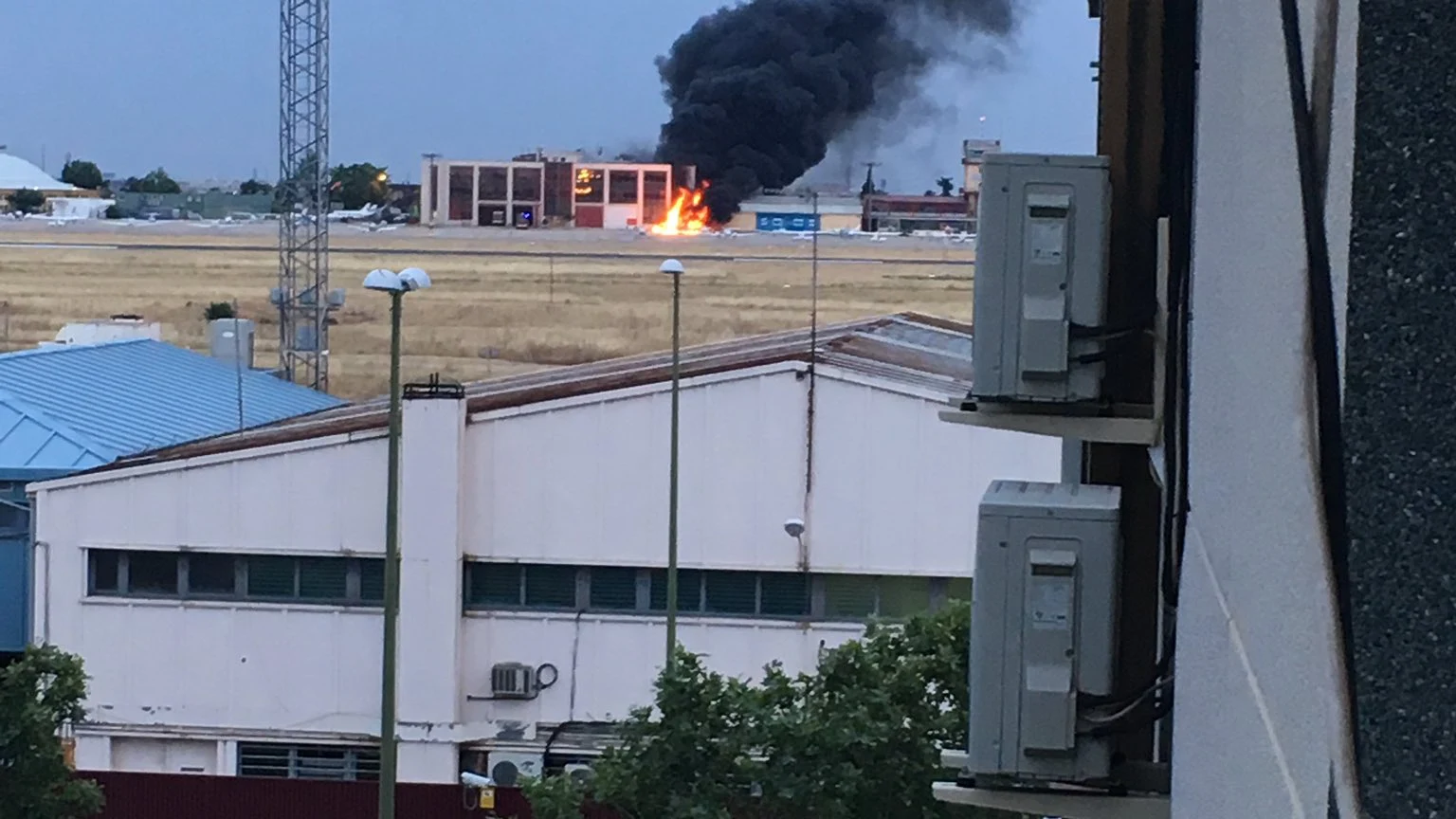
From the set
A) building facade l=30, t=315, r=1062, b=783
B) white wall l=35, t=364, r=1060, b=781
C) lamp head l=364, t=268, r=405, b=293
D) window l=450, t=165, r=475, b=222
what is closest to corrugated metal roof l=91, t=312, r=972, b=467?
building facade l=30, t=315, r=1062, b=783

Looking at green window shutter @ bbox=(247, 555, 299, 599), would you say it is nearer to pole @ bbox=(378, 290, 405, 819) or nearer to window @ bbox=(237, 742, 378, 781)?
window @ bbox=(237, 742, 378, 781)

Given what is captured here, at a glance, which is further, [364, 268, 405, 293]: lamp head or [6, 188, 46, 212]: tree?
[6, 188, 46, 212]: tree

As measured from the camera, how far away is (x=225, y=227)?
7919cm

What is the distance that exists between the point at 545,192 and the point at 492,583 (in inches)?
2358

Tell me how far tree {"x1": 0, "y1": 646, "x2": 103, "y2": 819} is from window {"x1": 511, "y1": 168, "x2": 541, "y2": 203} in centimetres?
6438

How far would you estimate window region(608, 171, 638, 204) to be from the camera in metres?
77.0

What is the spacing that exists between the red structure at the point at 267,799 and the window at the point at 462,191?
6396 centimetres

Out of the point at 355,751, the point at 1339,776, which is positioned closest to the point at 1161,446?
the point at 1339,776

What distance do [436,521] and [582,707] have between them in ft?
7.13

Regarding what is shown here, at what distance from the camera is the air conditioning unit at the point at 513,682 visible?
704 inches

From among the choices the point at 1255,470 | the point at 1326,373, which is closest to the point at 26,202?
the point at 1255,470

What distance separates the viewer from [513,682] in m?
17.9

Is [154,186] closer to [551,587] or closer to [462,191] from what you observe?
[462,191]

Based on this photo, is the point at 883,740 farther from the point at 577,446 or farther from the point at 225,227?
the point at 225,227
